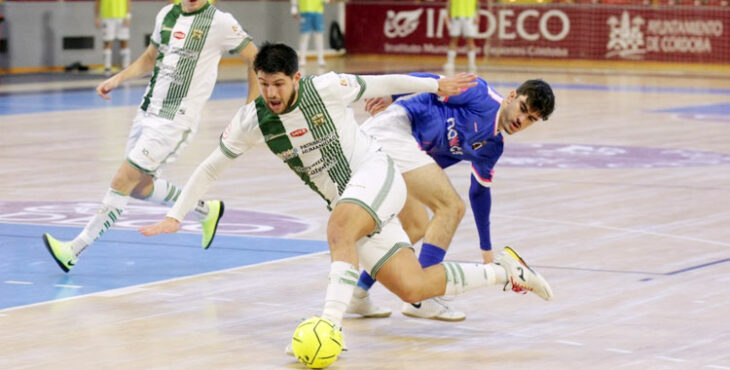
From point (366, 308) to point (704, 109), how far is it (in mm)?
15020

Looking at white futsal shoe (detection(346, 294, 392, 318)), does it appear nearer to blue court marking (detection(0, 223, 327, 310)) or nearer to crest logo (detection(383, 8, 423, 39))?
blue court marking (detection(0, 223, 327, 310))

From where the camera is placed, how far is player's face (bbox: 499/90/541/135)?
24.6ft

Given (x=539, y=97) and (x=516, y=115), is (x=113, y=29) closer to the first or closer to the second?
(x=516, y=115)

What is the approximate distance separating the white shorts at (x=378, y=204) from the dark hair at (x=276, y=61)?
63cm

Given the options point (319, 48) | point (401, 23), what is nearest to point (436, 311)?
point (319, 48)

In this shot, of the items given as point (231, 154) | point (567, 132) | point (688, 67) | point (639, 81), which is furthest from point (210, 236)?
point (688, 67)

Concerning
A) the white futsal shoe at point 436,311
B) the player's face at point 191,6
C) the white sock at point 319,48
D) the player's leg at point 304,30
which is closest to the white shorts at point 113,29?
the player's leg at point 304,30

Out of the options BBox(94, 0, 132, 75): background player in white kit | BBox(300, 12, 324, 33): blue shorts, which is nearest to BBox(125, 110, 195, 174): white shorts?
BBox(94, 0, 132, 75): background player in white kit

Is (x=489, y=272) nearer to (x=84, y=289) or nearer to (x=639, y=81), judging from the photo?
(x=84, y=289)

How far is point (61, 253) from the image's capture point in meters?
8.66

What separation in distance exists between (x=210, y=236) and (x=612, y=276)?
2.63 meters

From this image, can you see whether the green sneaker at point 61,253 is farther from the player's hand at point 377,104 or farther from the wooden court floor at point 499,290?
the player's hand at point 377,104

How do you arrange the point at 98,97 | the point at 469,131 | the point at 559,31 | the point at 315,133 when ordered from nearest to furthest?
1. the point at 315,133
2. the point at 469,131
3. the point at 98,97
4. the point at 559,31

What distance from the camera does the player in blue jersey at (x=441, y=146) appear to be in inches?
297
